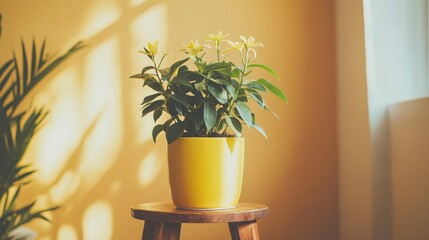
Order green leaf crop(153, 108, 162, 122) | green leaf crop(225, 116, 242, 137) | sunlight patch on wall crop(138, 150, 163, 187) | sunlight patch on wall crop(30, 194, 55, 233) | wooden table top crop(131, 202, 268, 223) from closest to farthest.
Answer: wooden table top crop(131, 202, 268, 223) → green leaf crop(225, 116, 242, 137) → green leaf crop(153, 108, 162, 122) → sunlight patch on wall crop(30, 194, 55, 233) → sunlight patch on wall crop(138, 150, 163, 187)

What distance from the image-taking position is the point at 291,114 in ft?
8.68

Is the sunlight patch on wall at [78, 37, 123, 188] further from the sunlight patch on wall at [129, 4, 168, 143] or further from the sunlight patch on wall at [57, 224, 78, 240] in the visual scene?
the sunlight patch on wall at [57, 224, 78, 240]

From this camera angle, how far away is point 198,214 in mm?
1558

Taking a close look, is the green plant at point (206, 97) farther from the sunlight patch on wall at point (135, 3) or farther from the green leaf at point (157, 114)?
the sunlight patch on wall at point (135, 3)

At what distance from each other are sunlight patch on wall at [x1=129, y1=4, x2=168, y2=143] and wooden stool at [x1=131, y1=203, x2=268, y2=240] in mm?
859

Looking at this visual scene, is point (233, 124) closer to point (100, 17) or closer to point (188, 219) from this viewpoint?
point (188, 219)

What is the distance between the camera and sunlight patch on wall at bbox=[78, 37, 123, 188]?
2.48m

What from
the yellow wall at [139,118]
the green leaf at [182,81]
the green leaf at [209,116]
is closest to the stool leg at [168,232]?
the green leaf at [209,116]

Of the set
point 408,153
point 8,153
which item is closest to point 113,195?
point 408,153

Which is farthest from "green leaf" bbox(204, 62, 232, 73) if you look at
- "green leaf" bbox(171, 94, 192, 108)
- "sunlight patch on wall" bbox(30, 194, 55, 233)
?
"sunlight patch on wall" bbox(30, 194, 55, 233)

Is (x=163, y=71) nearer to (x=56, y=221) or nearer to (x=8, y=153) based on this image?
(x=8, y=153)

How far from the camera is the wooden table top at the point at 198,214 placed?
1556 millimetres

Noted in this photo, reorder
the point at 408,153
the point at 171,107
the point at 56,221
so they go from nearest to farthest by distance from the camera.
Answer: the point at 171,107 < the point at 408,153 < the point at 56,221

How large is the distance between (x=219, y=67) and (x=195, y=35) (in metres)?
0.96
